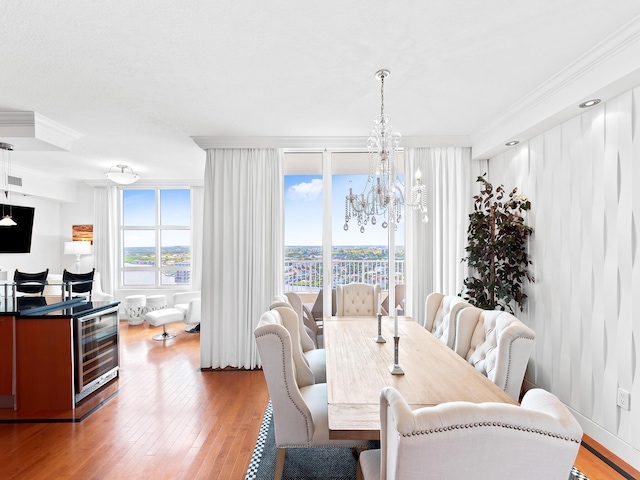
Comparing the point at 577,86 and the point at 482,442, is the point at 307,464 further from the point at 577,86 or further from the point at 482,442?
the point at 577,86

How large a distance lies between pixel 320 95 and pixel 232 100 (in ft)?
2.50

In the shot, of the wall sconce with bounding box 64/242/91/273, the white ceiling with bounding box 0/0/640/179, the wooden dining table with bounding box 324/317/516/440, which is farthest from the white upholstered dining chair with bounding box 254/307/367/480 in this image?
the wall sconce with bounding box 64/242/91/273

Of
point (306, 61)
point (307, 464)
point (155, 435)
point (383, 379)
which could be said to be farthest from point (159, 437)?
point (306, 61)

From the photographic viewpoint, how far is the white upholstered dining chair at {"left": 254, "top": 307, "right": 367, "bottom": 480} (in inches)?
72.4

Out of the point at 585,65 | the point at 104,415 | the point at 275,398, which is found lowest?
the point at 104,415

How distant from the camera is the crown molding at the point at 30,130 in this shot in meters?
3.38

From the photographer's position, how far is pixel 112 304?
12.3 feet

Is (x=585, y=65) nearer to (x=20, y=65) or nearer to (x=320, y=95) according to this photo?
(x=320, y=95)

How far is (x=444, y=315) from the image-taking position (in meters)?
3.09

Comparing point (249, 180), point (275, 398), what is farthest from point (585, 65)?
point (249, 180)

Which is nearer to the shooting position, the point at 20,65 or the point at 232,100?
the point at 20,65

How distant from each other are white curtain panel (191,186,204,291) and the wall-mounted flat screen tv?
2.54 metres

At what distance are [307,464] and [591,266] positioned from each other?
2.46 meters

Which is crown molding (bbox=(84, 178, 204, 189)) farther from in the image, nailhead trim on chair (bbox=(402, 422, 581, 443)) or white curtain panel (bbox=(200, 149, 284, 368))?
nailhead trim on chair (bbox=(402, 422, 581, 443))
